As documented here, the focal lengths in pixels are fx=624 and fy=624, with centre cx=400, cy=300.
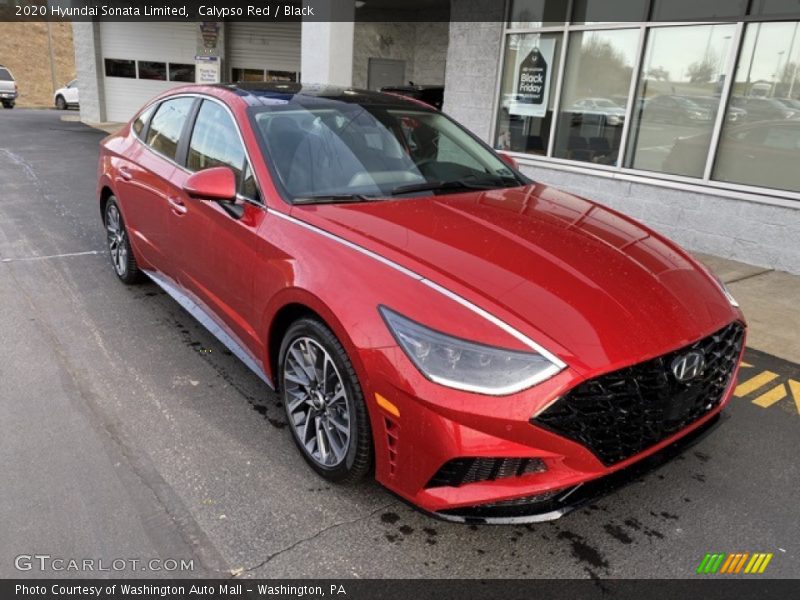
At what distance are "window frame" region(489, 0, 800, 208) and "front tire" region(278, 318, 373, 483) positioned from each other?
5743 millimetres

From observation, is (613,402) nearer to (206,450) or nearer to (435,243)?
(435,243)

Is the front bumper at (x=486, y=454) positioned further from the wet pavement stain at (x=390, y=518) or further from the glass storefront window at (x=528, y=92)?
the glass storefront window at (x=528, y=92)

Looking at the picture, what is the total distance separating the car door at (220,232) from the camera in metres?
3.21

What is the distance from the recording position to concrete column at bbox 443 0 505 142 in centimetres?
905

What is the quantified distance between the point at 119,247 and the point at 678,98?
20.7ft

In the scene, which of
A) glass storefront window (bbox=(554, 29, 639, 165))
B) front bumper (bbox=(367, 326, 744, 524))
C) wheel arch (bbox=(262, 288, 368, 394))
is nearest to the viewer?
front bumper (bbox=(367, 326, 744, 524))

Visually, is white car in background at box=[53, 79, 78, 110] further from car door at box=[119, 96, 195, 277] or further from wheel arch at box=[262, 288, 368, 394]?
wheel arch at box=[262, 288, 368, 394]

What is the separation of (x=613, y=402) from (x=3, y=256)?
6041 millimetres

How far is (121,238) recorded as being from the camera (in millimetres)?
5203

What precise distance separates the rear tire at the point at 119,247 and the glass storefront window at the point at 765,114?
616cm

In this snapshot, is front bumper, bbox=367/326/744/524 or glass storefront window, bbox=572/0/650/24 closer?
front bumper, bbox=367/326/744/524

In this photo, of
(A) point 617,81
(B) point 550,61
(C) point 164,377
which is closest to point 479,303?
(C) point 164,377

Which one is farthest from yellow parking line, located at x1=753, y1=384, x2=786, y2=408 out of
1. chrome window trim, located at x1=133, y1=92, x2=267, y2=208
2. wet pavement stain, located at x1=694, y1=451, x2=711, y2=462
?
chrome window trim, located at x1=133, y1=92, x2=267, y2=208

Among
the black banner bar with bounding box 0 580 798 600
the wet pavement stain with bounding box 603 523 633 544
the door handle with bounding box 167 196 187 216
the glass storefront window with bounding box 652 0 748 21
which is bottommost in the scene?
the black banner bar with bounding box 0 580 798 600
